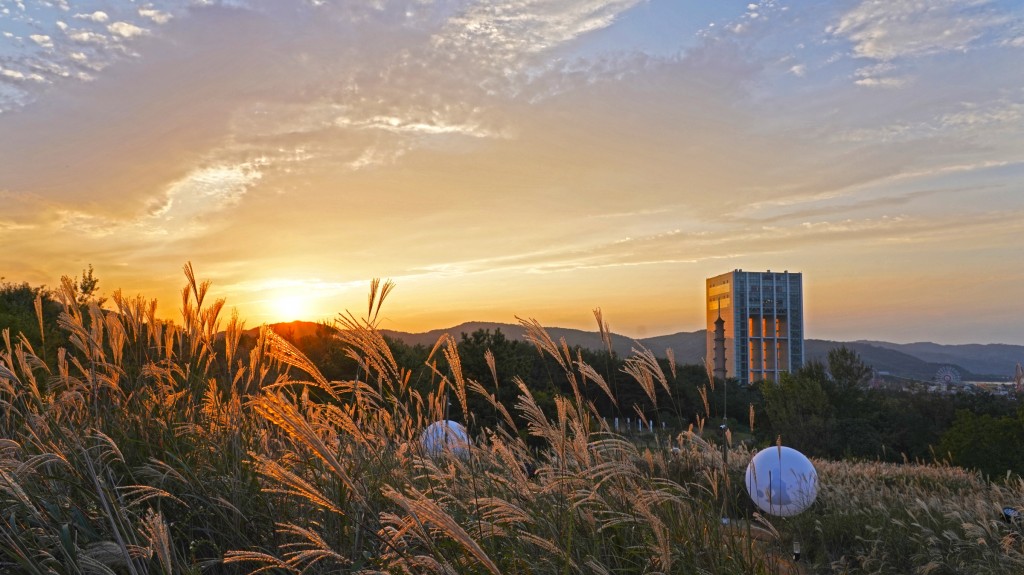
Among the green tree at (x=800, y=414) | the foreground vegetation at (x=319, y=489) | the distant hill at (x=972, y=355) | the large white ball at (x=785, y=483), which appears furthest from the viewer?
the distant hill at (x=972, y=355)

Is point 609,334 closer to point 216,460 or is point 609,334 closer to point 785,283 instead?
point 216,460

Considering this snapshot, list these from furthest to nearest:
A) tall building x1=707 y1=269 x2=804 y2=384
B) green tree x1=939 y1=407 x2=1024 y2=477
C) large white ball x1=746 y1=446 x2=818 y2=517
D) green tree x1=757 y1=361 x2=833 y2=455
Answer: tall building x1=707 y1=269 x2=804 y2=384 < green tree x1=757 y1=361 x2=833 y2=455 < green tree x1=939 y1=407 x2=1024 y2=477 < large white ball x1=746 y1=446 x2=818 y2=517

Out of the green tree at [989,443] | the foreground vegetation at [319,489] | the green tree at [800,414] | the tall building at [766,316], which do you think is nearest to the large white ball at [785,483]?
the foreground vegetation at [319,489]

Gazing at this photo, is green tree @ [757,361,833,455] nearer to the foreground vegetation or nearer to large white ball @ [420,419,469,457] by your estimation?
the foreground vegetation

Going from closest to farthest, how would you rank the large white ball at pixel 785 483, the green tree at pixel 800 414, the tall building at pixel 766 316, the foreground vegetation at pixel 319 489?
the foreground vegetation at pixel 319 489 → the large white ball at pixel 785 483 → the green tree at pixel 800 414 → the tall building at pixel 766 316

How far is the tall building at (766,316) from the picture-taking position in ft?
274

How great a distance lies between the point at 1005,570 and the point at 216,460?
528cm

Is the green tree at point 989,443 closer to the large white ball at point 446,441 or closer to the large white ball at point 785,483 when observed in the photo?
the large white ball at point 785,483

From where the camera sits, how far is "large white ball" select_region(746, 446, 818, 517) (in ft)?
27.8

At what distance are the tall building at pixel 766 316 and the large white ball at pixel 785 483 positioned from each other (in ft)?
249

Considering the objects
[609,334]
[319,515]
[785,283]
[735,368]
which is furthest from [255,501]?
[785,283]

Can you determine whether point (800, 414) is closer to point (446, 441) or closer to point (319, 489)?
point (446, 441)

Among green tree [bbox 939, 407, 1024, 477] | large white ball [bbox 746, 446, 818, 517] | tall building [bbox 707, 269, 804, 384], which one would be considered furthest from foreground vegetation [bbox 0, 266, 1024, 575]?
tall building [bbox 707, 269, 804, 384]

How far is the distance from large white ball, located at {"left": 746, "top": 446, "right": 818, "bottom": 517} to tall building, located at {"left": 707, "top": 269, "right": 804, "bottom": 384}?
249 ft
